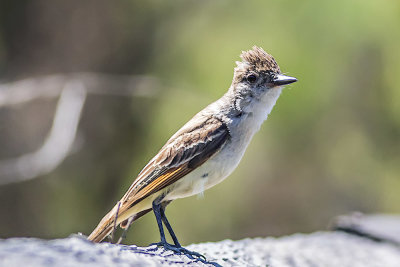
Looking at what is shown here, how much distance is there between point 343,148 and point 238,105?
4.87 metres

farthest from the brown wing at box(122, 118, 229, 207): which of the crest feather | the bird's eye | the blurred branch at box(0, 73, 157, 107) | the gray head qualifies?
the blurred branch at box(0, 73, 157, 107)

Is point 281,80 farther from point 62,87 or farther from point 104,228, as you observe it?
point 62,87

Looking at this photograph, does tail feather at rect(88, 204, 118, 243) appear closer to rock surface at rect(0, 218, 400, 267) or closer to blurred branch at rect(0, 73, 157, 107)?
rock surface at rect(0, 218, 400, 267)

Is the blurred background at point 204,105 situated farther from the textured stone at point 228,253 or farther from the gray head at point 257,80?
the textured stone at point 228,253

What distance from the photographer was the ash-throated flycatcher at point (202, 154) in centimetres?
435

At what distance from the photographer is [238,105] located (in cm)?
469

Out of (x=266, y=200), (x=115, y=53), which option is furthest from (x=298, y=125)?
(x=115, y=53)

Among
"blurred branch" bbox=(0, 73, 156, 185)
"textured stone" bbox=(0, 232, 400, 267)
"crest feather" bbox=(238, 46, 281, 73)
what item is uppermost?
"blurred branch" bbox=(0, 73, 156, 185)

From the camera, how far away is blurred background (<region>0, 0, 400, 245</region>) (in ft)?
27.7

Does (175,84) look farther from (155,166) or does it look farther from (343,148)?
(155,166)

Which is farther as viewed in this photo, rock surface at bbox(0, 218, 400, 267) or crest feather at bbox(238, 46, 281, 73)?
crest feather at bbox(238, 46, 281, 73)

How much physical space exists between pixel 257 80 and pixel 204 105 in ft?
11.8

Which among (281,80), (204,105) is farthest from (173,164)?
(204,105)

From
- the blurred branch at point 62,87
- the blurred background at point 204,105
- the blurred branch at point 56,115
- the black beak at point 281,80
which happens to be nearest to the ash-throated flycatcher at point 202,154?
the black beak at point 281,80
